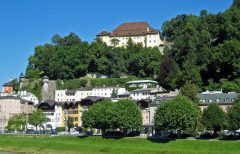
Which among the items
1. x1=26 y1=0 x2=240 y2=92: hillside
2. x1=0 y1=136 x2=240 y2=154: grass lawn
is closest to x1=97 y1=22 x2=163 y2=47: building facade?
x1=26 y1=0 x2=240 y2=92: hillside

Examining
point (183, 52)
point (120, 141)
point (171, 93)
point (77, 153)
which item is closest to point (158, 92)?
point (171, 93)

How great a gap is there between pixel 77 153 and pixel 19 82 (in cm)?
8276

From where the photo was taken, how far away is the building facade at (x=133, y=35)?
16362 centimetres

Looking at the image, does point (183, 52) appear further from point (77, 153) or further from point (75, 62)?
point (77, 153)

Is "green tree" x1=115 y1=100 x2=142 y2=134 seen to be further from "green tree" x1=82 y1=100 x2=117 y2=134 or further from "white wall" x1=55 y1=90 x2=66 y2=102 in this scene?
"white wall" x1=55 y1=90 x2=66 y2=102

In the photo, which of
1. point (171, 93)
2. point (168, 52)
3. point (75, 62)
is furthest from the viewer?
point (75, 62)

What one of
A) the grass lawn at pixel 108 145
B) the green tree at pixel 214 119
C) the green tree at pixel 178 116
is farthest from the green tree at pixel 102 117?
the green tree at pixel 214 119

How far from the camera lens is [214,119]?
7462 centimetres

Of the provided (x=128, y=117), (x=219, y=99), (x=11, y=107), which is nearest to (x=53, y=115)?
(x=11, y=107)

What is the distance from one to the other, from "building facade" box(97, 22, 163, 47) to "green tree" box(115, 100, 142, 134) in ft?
258

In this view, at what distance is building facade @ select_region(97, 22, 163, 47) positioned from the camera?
16362 centimetres

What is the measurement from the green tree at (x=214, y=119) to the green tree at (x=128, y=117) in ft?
38.8

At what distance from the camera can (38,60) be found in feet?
485

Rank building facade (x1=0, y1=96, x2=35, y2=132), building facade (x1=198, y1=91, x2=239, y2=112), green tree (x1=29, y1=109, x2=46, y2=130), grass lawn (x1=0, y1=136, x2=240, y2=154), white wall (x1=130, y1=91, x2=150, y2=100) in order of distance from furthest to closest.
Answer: building facade (x1=0, y1=96, x2=35, y2=132)
white wall (x1=130, y1=91, x2=150, y2=100)
green tree (x1=29, y1=109, x2=46, y2=130)
building facade (x1=198, y1=91, x2=239, y2=112)
grass lawn (x1=0, y1=136, x2=240, y2=154)
